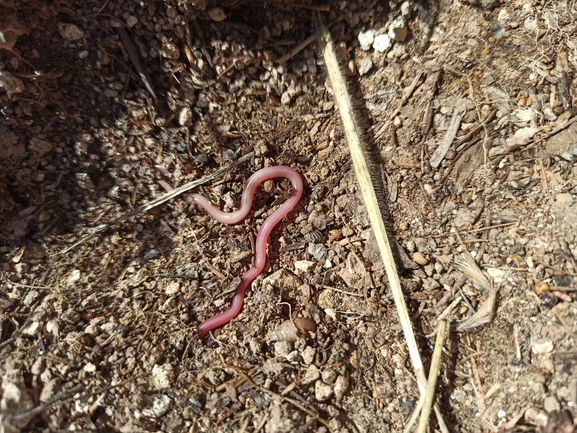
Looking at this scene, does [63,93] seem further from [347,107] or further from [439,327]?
[439,327]

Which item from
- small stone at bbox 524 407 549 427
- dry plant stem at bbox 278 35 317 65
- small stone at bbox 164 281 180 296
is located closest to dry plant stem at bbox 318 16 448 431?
dry plant stem at bbox 278 35 317 65

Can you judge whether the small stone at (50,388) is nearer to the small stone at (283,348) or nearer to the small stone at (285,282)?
the small stone at (283,348)

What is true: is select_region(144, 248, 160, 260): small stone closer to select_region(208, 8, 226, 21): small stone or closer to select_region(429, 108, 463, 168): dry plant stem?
select_region(208, 8, 226, 21): small stone

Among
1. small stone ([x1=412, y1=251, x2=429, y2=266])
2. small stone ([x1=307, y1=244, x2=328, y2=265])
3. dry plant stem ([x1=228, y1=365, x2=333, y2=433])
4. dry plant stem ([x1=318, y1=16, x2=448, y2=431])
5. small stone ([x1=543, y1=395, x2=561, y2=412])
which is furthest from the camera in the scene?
small stone ([x1=307, y1=244, x2=328, y2=265])

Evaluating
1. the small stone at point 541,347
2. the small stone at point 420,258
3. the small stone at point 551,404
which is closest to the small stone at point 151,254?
the small stone at point 420,258

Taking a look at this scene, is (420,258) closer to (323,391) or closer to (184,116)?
(323,391)
